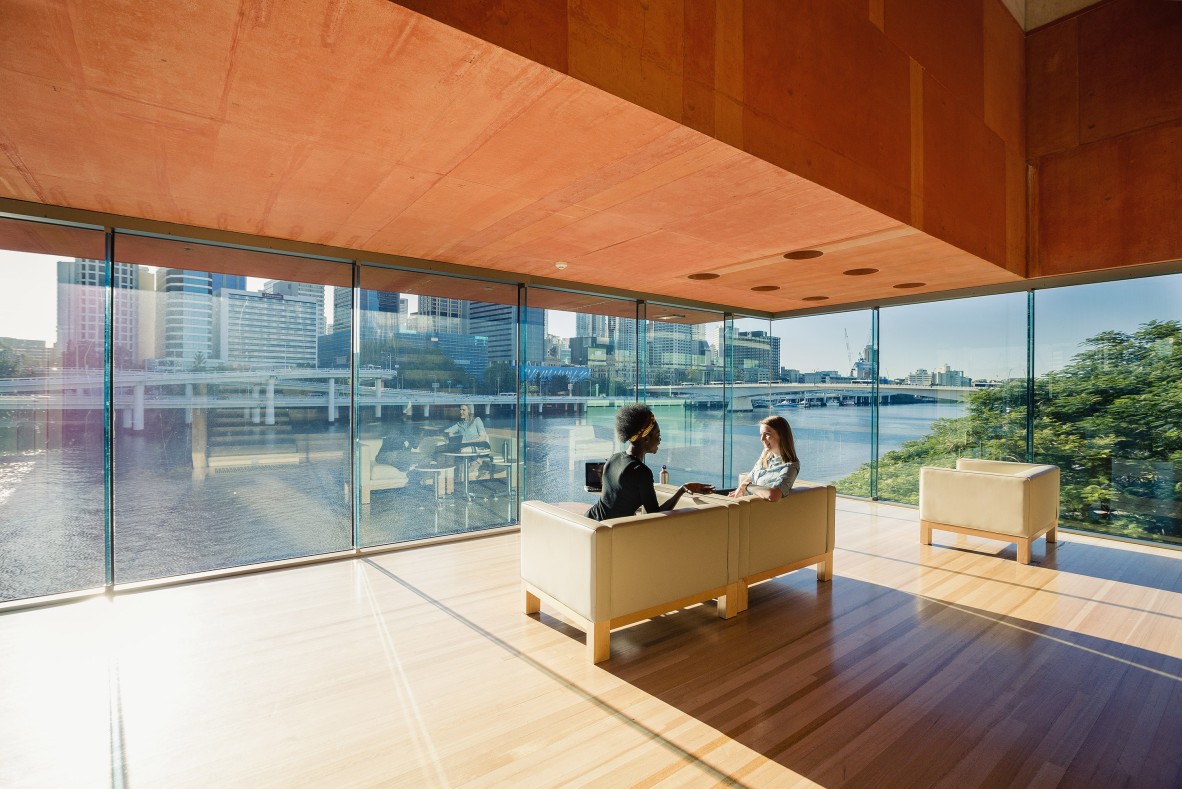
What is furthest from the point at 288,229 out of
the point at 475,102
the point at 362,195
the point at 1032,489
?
the point at 1032,489

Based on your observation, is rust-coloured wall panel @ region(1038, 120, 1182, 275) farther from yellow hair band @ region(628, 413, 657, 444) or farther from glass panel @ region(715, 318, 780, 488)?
yellow hair band @ region(628, 413, 657, 444)

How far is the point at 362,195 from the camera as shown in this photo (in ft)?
12.1

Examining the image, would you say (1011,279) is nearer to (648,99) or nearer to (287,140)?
(648,99)

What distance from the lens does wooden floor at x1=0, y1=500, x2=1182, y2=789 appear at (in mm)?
2400

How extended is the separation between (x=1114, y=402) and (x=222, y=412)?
9059 millimetres

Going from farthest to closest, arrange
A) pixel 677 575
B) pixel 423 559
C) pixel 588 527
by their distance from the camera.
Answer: pixel 423 559
pixel 677 575
pixel 588 527

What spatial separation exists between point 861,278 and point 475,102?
5.08m

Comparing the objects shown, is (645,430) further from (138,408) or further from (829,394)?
(829,394)

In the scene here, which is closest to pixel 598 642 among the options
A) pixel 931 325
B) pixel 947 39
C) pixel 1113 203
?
pixel 947 39

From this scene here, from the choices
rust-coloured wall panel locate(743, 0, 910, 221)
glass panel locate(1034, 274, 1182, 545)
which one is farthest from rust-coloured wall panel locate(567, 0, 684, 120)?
glass panel locate(1034, 274, 1182, 545)

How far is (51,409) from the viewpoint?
4223 millimetres

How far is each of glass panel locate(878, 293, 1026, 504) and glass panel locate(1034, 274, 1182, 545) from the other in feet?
0.93

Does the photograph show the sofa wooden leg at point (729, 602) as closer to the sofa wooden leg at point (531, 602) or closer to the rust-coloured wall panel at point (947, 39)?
the sofa wooden leg at point (531, 602)

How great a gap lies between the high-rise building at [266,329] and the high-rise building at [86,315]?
0.68 metres
